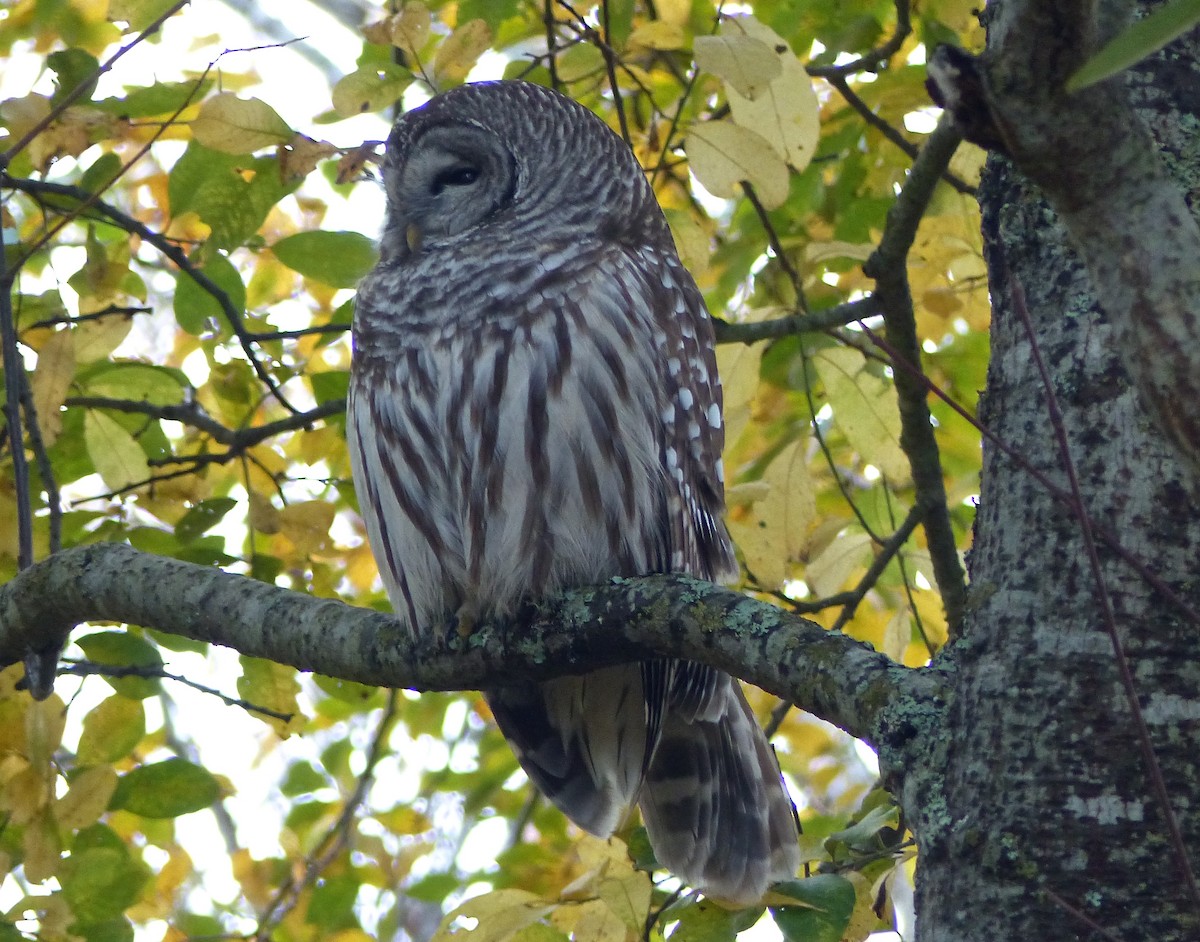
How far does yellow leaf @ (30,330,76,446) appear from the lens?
124 inches

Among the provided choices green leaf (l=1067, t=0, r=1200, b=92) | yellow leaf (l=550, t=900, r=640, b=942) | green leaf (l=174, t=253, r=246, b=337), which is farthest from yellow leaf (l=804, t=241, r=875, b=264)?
green leaf (l=1067, t=0, r=1200, b=92)

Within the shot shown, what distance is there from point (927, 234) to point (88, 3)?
2591mm

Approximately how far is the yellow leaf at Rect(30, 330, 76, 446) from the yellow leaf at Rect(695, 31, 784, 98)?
60.5 inches

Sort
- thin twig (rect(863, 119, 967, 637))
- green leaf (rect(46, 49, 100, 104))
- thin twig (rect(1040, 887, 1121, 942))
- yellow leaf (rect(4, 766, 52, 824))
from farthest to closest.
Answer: green leaf (rect(46, 49, 100, 104)) → yellow leaf (rect(4, 766, 52, 824)) → thin twig (rect(863, 119, 967, 637)) → thin twig (rect(1040, 887, 1121, 942))

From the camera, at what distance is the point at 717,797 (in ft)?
11.4

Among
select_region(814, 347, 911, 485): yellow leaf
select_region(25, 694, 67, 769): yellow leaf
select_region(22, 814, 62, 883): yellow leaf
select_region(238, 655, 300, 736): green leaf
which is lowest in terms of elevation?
select_region(22, 814, 62, 883): yellow leaf

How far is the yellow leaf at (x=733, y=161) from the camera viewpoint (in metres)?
3.10

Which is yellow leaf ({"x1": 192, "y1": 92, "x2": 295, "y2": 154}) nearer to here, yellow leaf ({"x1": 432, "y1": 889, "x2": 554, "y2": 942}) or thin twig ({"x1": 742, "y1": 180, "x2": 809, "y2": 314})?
thin twig ({"x1": 742, "y1": 180, "x2": 809, "y2": 314})

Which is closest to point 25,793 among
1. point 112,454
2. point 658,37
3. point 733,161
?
point 112,454

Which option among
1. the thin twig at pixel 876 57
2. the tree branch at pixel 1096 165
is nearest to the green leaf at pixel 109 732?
the thin twig at pixel 876 57

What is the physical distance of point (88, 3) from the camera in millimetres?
4270

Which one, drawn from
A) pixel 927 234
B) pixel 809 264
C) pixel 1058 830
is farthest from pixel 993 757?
pixel 927 234

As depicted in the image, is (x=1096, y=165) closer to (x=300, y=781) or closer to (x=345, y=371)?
(x=345, y=371)

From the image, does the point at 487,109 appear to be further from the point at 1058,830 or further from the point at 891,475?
the point at 1058,830
